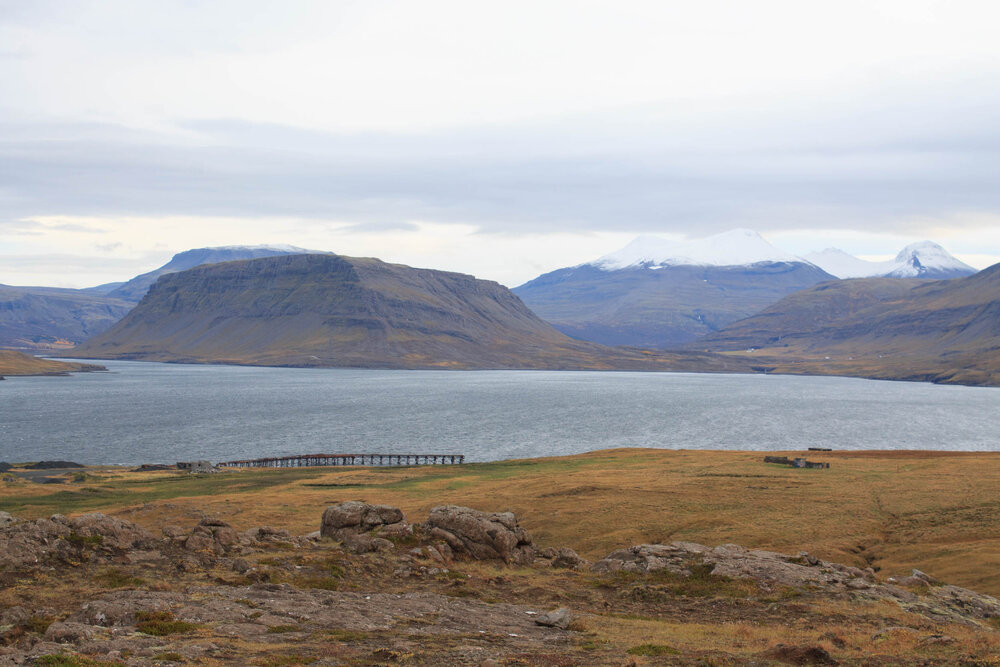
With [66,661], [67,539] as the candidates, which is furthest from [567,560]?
[66,661]

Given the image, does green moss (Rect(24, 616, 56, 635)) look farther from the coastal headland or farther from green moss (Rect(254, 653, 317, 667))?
green moss (Rect(254, 653, 317, 667))

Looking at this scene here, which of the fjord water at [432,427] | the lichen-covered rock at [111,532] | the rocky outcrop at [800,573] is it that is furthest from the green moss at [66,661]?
the fjord water at [432,427]

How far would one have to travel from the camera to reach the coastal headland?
2227cm

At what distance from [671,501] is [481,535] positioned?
1850 centimetres

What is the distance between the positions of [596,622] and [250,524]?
2846cm

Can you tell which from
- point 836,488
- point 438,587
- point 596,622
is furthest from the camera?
point 836,488

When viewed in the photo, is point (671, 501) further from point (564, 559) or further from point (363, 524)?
point (363, 524)

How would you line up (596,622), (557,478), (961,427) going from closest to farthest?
(596,622)
(557,478)
(961,427)

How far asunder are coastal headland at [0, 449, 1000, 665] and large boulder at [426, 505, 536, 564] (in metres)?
0.22

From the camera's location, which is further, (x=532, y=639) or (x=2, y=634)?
(x=532, y=639)

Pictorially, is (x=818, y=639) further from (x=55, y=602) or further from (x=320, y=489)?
(x=320, y=489)

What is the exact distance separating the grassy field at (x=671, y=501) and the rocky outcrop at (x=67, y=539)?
1455 cm

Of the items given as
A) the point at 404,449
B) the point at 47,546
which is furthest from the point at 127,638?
the point at 404,449

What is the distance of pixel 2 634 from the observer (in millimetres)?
21422
